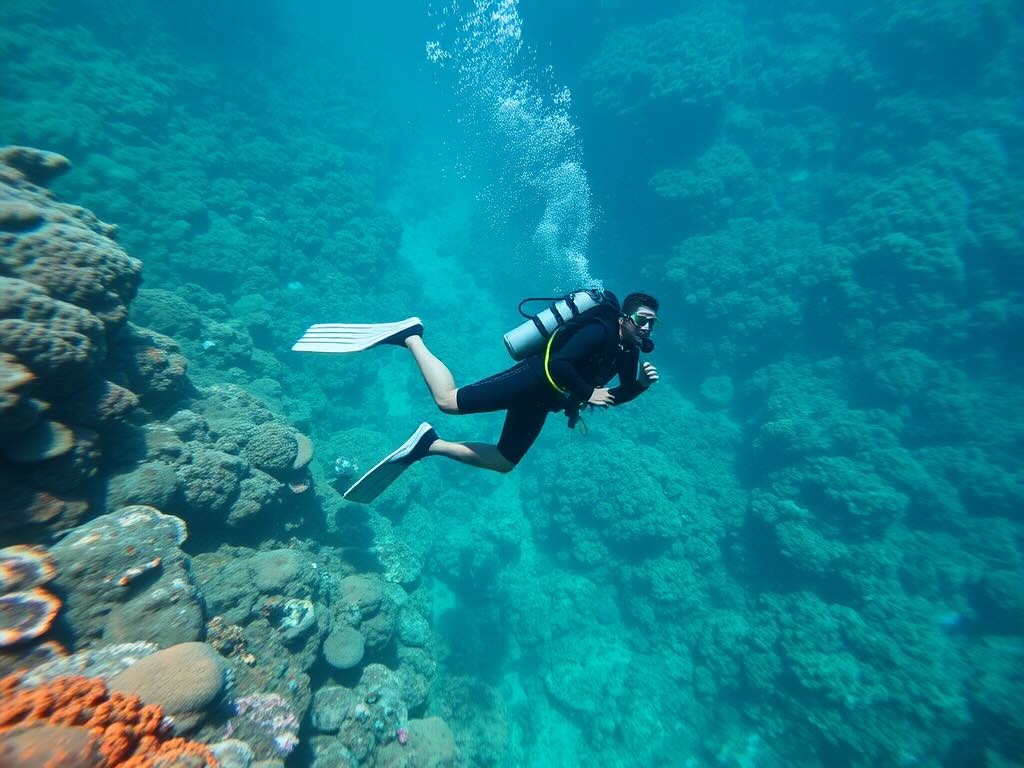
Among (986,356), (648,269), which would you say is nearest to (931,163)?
(986,356)

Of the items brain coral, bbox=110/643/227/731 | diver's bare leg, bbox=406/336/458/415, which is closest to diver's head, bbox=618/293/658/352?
diver's bare leg, bbox=406/336/458/415

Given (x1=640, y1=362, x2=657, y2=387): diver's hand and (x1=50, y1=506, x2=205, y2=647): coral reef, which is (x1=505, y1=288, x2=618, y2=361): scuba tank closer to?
(x1=640, y1=362, x2=657, y2=387): diver's hand

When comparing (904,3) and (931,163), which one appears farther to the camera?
(904,3)

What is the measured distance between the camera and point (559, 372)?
3859 mm

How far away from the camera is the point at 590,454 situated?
1786cm

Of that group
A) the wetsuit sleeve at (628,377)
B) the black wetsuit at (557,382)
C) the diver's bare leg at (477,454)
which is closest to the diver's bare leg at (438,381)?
the black wetsuit at (557,382)

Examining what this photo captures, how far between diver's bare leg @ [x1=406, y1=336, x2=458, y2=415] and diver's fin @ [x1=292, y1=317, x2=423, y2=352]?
1.00ft

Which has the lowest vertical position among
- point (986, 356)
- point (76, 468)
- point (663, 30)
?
point (986, 356)

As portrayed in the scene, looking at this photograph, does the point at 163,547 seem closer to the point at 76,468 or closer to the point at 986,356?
the point at 76,468

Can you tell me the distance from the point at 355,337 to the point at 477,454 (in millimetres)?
2645

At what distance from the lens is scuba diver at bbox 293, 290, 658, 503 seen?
3.90m

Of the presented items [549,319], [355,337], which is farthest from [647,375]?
[355,337]

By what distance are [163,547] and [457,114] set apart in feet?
173

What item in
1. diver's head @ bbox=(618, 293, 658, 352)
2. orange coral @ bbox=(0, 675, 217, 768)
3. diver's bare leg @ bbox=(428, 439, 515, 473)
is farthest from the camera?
diver's bare leg @ bbox=(428, 439, 515, 473)
